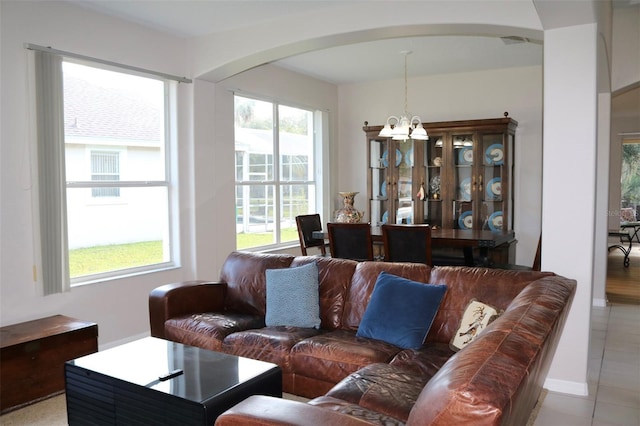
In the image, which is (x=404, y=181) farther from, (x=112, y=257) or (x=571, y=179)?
(x=112, y=257)

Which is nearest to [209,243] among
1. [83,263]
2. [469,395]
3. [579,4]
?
[83,263]

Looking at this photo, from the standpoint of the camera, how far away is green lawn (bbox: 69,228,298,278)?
4.17 meters

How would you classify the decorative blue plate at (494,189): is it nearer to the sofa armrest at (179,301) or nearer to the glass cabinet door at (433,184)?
the glass cabinet door at (433,184)

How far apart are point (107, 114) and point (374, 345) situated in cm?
291

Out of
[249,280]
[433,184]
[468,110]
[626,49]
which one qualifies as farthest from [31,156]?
[626,49]

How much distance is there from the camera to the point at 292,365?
3.03 metres

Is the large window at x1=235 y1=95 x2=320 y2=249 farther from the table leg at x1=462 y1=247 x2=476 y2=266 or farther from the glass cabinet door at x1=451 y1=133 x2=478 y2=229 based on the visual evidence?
the table leg at x1=462 y1=247 x2=476 y2=266

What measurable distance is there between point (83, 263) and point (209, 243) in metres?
1.27

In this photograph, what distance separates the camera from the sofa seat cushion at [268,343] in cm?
309

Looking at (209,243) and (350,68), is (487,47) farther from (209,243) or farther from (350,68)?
(209,243)

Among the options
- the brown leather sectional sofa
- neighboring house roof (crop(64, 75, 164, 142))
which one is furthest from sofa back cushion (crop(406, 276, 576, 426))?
neighboring house roof (crop(64, 75, 164, 142))

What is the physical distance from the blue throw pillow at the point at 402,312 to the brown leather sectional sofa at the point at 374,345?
71mm

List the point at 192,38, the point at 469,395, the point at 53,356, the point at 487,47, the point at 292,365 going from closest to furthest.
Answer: the point at 469,395, the point at 292,365, the point at 53,356, the point at 192,38, the point at 487,47

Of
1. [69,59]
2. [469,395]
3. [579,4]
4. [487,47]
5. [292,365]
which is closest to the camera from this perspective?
[469,395]
